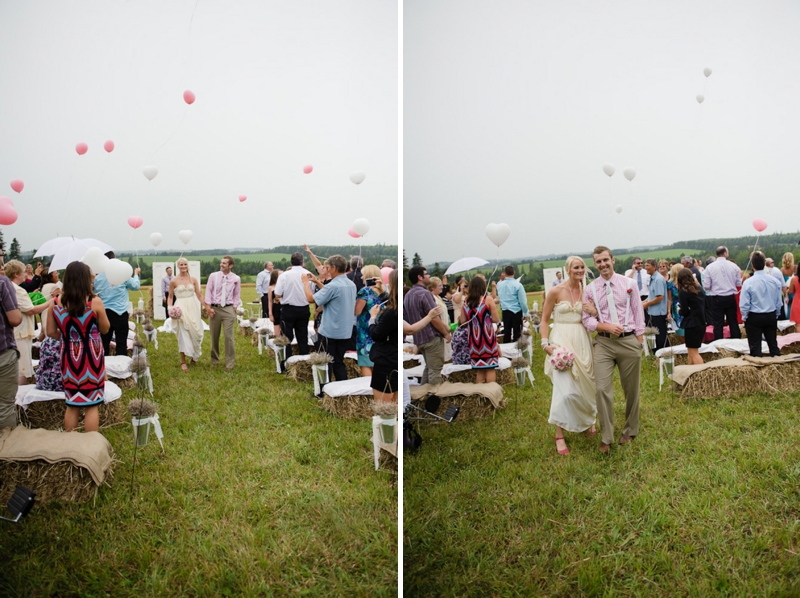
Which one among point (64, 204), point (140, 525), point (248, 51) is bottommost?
point (140, 525)

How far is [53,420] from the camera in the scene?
246cm

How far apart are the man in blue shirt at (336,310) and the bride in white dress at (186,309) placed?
58cm

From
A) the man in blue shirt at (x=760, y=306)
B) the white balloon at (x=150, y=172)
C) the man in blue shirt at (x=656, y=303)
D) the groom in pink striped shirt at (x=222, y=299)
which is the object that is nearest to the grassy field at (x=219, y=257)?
the groom in pink striped shirt at (x=222, y=299)

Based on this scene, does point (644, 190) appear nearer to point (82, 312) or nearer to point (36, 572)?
point (82, 312)

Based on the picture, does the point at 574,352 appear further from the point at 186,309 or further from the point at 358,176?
the point at 186,309

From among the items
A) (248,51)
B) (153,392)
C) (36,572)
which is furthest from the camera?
(248,51)

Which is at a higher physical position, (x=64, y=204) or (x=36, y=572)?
(x=64, y=204)

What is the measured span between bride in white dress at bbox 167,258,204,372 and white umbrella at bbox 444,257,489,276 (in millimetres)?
1303

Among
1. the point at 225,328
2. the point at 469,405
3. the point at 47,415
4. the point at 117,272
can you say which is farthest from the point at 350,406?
the point at 47,415

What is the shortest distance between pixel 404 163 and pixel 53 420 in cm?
216

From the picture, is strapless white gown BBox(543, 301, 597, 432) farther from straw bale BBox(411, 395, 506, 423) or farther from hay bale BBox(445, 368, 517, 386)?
straw bale BBox(411, 395, 506, 423)

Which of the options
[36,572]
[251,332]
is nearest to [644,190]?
[251,332]

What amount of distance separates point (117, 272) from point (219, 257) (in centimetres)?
48

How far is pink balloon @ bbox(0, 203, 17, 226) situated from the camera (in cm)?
248
